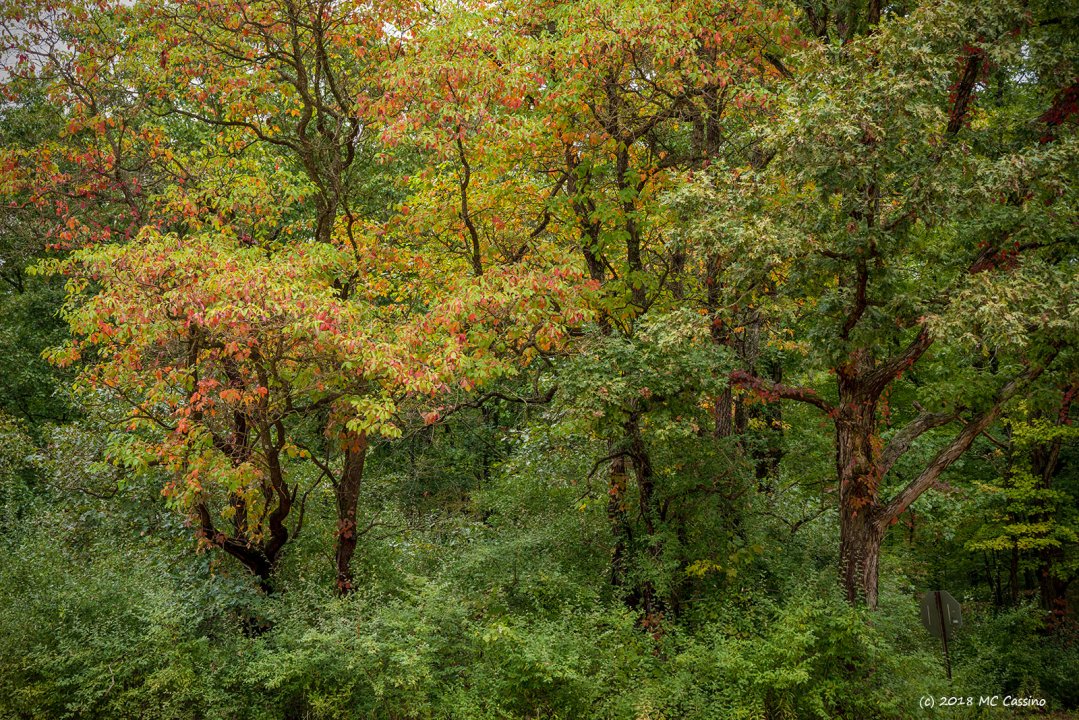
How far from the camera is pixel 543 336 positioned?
10.8m

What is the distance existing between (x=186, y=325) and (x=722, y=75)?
7.82 meters

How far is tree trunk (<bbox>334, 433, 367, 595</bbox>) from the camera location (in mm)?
11439

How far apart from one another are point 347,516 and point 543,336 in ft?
13.2

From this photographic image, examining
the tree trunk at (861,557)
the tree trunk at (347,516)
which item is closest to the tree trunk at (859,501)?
the tree trunk at (861,557)

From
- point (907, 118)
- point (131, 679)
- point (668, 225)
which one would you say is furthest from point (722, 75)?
point (131, 679)

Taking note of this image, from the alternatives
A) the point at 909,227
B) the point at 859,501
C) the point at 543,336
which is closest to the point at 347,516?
the point at 543,336

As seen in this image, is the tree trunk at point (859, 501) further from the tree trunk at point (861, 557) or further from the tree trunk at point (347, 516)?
the tree trunk at point (347, 516)

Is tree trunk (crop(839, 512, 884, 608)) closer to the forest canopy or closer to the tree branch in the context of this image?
the forest canopy

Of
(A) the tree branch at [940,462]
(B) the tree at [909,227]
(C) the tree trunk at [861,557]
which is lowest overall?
(C) the tree trunk at [861,557]

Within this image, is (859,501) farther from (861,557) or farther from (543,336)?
(543,336)

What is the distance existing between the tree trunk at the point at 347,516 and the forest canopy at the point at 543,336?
0.05 m

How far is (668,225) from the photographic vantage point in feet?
40.0

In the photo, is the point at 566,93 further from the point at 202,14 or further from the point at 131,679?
the point at 131,679

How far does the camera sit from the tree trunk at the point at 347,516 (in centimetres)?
1144
